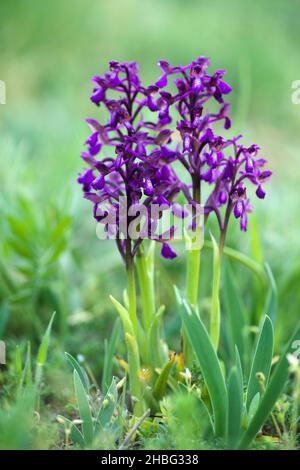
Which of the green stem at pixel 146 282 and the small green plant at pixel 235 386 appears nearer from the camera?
the small green plant at pixel 235 386

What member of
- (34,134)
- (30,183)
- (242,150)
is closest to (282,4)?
(34,134)

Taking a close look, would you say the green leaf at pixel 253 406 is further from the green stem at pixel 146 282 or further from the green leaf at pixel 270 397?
the green stem at pixel 146 282

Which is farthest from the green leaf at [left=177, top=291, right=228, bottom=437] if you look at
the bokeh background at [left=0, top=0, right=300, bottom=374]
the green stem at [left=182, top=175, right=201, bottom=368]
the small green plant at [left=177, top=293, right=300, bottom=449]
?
the bokeh background at [left=0, top=0, right=300, bottom=374]

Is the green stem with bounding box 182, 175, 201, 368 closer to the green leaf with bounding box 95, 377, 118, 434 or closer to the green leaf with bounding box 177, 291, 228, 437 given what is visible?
the green leaf with bounding box 177, 291, 228, 437

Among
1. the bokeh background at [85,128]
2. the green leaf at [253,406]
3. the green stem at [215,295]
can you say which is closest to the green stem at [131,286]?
the green stem at [215,295]

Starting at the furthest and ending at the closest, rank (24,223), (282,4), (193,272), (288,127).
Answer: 1. (282,4)
2. (288,127)
3. (24,223)
4. (193,272)

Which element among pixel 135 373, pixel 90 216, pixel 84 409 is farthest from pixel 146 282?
pixel 90 216
